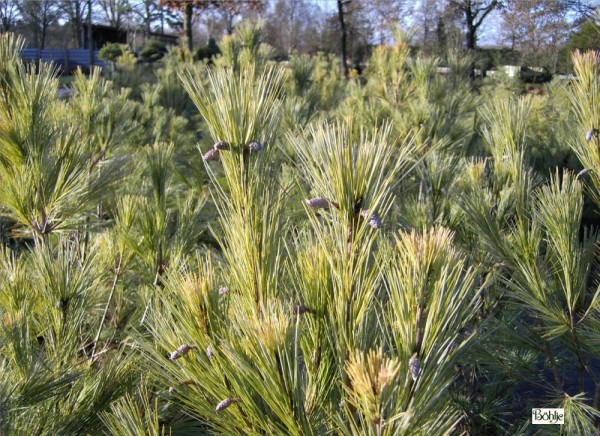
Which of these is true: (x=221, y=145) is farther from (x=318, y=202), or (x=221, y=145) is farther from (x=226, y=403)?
(x=226, y=403)

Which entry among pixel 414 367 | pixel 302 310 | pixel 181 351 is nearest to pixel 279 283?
pixel 302 310

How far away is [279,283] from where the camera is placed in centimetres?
123

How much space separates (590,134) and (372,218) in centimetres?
114

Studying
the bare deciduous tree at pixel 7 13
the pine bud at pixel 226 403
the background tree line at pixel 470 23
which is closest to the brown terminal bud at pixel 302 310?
the pine bud at pixel 226 403

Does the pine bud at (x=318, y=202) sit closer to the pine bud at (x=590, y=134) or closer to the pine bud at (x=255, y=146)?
the pine bud at (x=255, y=146)

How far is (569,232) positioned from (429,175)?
32.9 inches

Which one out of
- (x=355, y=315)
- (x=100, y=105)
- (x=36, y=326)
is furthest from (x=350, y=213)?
(x=100, y=105)

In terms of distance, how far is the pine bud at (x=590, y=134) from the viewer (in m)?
1.78

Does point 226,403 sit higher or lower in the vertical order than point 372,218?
lower

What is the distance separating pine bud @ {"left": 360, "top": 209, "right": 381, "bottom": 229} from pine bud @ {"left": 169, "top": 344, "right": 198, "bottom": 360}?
440mm

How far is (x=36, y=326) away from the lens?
1.68 m

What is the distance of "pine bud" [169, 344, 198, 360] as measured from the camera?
110cm

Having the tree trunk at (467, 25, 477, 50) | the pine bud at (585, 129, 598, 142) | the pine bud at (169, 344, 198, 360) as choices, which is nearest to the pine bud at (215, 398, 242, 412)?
the pine bud at (169, 344, 198, 360)

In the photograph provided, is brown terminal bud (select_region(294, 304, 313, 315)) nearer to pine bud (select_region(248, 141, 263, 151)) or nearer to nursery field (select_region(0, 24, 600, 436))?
nursery field (select_region(0, 24, 600, 436))
